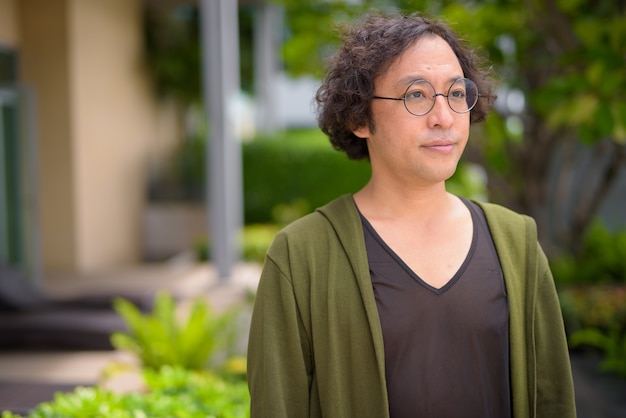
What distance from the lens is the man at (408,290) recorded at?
6.26 ft

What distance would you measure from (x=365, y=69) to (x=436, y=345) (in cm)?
72

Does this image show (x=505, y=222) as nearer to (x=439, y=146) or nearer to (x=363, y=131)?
(x=439, y=146)

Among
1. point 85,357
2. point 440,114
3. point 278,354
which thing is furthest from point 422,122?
point 85,357

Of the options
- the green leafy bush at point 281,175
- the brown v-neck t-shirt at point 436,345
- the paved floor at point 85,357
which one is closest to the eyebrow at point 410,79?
the brown v-neck t-shirt at point 436,345

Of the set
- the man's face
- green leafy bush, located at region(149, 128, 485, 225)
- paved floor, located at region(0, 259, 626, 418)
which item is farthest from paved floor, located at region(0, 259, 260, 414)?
green leafy bush, located at region(149, 128, 485, 225)

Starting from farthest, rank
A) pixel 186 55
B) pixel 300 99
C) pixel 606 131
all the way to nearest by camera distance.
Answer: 1. pixel 300 99
2. pixel 186 55
3. pixel 606 131

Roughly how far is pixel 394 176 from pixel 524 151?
6.90 metres

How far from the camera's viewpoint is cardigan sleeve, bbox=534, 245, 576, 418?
2.01 metres

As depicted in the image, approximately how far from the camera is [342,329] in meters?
1.92

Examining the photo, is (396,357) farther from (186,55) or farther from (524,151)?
(186,55)

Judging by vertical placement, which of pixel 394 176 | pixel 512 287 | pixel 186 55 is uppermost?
pixel 186 55

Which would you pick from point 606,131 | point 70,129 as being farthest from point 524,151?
point 70,129

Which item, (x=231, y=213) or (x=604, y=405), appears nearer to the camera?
(x=604, y=405)

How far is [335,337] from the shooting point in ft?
6.23
